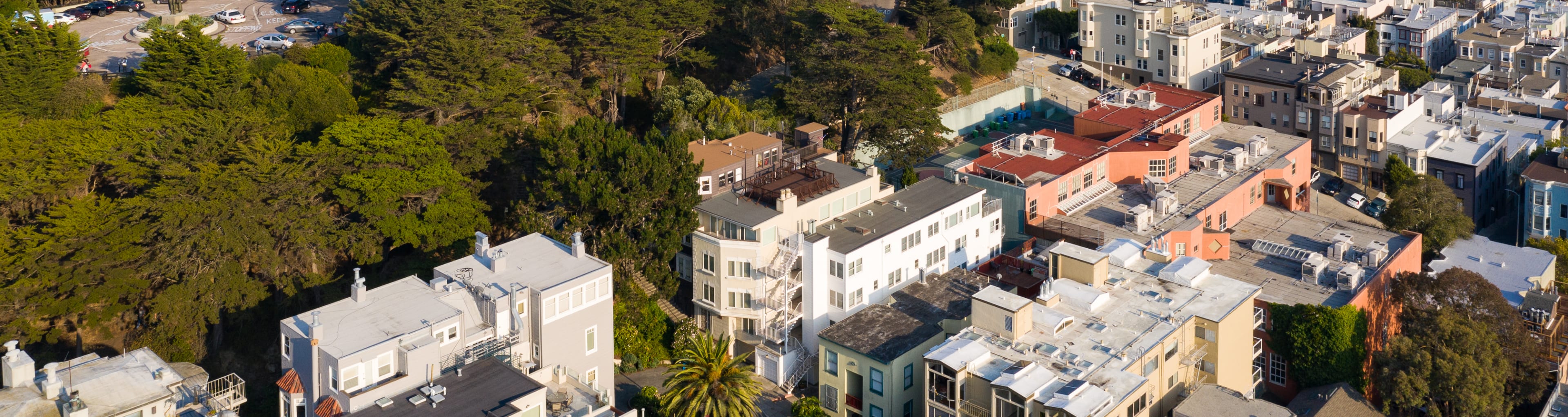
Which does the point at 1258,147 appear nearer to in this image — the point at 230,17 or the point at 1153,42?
the point at 1153,42

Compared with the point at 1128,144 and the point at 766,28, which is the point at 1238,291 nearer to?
the point at 1128,144

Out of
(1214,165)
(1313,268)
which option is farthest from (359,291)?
(1214,165)

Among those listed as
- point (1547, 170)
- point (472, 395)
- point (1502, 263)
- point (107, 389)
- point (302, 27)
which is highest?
point (302, 27)

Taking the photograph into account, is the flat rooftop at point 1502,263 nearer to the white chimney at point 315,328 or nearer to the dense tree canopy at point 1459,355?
the dense tree canopy at point 1459,355

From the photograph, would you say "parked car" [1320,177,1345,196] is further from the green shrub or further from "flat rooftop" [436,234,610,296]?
"flat rooftop" [436,234,610,296]

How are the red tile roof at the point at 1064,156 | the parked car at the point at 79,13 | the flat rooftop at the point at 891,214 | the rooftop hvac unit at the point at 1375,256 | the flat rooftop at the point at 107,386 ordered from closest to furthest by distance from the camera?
the flat rooftop at the point at 107,386
the flat rooftop at the point at 891,214
the rooftop hvac unit at the point at 1375,256
the red tile roof at the point at 1064,156
the parked car at the point at 79,13

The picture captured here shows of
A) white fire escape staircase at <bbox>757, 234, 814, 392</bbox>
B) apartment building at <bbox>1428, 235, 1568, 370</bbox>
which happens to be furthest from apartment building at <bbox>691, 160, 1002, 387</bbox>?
apartment building at <bbox>1428, 235, 1568, 370</bbox>

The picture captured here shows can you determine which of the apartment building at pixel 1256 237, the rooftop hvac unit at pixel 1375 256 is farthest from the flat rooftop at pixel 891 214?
the rooftop hvac unit at pixel 1375 256
